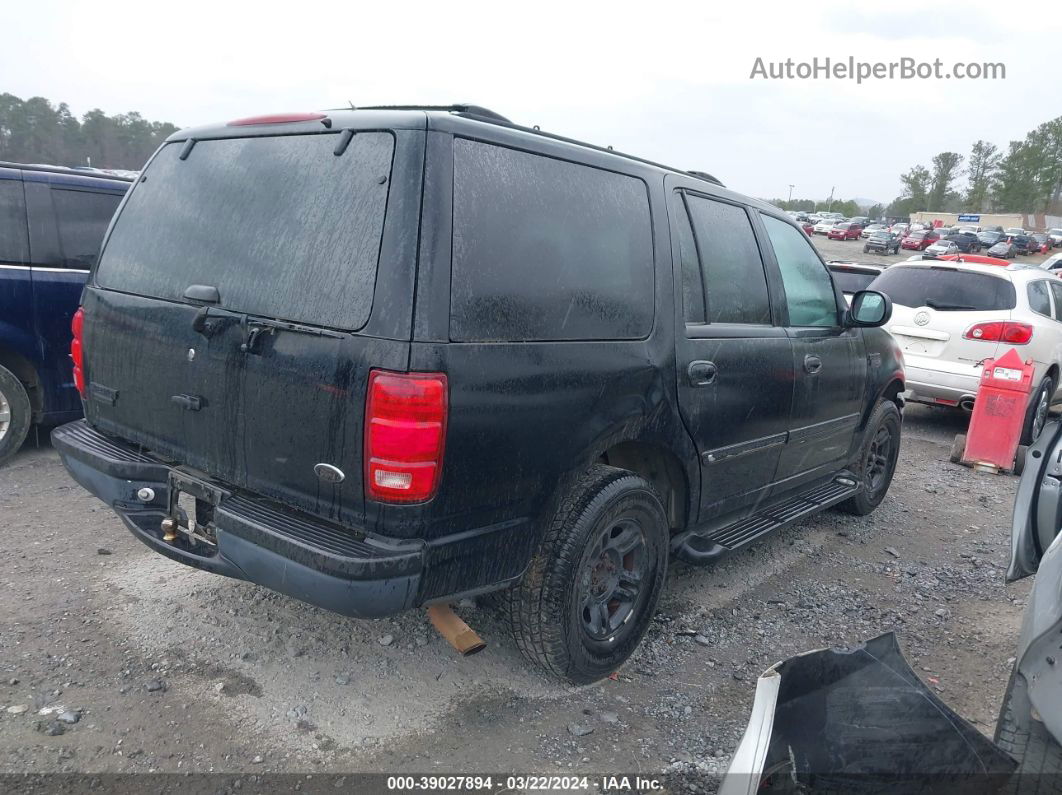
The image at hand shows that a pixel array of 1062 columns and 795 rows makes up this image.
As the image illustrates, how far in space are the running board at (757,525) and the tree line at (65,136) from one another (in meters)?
40.2

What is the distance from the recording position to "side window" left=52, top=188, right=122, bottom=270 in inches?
203

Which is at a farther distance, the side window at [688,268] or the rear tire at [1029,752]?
the side window at [688,268]

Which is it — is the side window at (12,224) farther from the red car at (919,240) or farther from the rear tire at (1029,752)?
the red car at (919,240)

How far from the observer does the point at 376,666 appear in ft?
10.4

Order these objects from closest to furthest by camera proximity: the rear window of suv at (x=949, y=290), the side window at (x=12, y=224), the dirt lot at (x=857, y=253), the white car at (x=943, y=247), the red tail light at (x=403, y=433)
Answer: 1. the red tail light at (x=403, y=433)
2. the side window at (x=12, y=224)
3. the rear window of suv at (x=949, y=290)
4. the dirt lot at (x=857, y=253)
5. the white car at (x=943, y=247)

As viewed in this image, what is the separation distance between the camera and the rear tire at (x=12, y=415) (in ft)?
16.4

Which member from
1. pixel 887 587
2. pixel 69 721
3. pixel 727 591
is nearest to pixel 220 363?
pixel 69 721

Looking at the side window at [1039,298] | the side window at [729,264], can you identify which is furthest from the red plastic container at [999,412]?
the side window at [729,264]

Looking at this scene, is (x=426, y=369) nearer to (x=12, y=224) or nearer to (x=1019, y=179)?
(x=12, y=224)

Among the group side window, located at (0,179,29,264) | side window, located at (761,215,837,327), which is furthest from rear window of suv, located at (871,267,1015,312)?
side window, located at (0,179,29,264)

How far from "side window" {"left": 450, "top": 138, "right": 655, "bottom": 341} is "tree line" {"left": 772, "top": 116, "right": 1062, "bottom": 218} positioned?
98988mm

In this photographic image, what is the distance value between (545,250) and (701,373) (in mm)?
986

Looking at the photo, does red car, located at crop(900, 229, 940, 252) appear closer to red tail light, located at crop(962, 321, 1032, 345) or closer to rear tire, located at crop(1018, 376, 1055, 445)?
rear tire, located at crop(1018, 376, 1055, 445)

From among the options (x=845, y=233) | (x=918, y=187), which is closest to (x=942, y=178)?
(x=918, y=187)
